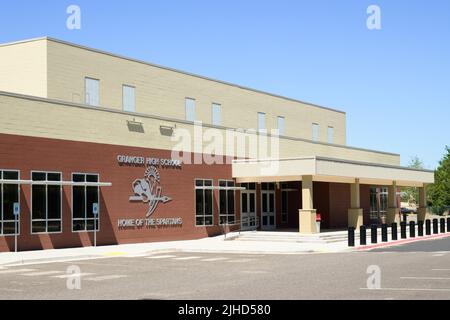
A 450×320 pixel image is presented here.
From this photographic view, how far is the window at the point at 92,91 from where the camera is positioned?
37438mm

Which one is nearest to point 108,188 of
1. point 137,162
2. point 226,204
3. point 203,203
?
point 137,162

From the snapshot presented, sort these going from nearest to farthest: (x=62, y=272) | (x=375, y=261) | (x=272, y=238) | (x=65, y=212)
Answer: (x=62, y=272)
(x=375, y=261)
(x=65, y=212)
(x=272, y=238)

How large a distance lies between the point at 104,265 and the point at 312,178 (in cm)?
1793

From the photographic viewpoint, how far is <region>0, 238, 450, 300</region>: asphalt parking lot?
45.2 ft

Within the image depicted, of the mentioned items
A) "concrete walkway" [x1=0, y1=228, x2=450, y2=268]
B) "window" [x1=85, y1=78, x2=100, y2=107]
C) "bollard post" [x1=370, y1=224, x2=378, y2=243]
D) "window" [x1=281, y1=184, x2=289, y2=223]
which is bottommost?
"concrete walkway" [x1=0, y1=228, x2=450, y2=268]

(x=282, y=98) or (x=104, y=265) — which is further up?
(x=282, y=98)

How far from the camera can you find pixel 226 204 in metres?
40.1

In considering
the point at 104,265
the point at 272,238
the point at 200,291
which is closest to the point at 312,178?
the point at 272,238

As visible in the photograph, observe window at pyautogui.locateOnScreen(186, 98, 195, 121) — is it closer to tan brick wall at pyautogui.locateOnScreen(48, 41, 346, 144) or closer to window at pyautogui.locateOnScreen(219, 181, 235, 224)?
tan brick wall at pyautogui.locateOnScreen(48, 41, 346, 144)

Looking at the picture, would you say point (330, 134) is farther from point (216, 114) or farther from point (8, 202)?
point (8, 202)

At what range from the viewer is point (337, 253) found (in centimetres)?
2695

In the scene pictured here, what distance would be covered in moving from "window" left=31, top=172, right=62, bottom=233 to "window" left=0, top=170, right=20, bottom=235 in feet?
2.75

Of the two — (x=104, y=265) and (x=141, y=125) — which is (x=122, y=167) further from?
(x=104, y=265)

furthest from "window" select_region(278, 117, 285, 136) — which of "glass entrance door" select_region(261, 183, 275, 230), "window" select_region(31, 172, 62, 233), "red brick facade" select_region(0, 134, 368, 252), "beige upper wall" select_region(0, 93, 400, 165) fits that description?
"window" select_region(31, 172, 62, 233)
